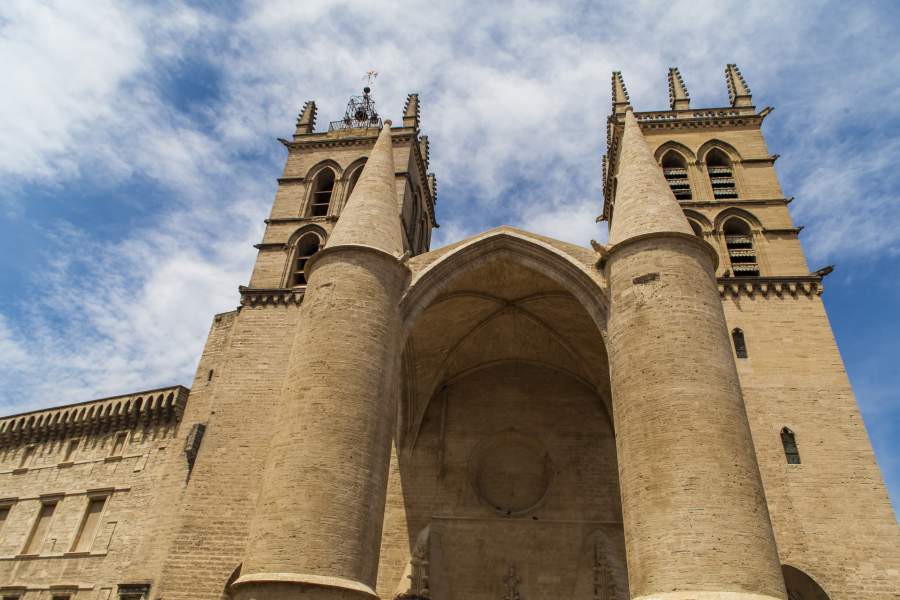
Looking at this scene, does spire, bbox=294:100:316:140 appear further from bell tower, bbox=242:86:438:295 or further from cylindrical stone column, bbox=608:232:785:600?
cylindrical stone column, bbox=608:232:785:600

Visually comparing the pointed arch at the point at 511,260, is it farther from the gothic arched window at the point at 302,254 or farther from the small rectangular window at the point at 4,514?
the small rectangular window at the point at 4,514

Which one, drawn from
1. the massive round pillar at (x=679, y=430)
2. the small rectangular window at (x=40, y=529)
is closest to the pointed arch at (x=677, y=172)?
the massive round pillar at (x=679, y=430)

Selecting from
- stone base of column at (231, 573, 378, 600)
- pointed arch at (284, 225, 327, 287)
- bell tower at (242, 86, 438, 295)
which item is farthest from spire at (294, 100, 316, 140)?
stone base of column at (231, 573, 378, 600)

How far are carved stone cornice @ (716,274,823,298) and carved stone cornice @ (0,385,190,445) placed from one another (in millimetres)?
12941

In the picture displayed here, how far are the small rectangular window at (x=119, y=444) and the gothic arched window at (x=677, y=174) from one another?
14.8m

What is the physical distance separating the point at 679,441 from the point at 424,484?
6199 millimetres

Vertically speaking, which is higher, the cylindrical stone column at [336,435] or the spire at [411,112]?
the spire at [411,112]

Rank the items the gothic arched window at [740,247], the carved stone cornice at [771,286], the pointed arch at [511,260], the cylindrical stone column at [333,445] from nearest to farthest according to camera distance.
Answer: the cylindrical stone column at [333,445] < the pointed arch at [511,260] < the carved stone cornice at [771,286] < the gothic arched window at [740,247]

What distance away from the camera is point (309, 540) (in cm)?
762

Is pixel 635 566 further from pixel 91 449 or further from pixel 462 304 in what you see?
pixel 91 449

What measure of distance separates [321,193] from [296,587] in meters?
11.7

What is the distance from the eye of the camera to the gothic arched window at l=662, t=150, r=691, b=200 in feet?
51.3

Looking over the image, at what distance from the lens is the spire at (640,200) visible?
32.0ft

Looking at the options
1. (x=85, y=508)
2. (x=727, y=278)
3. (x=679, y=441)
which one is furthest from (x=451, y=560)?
(x=85, y=508)
